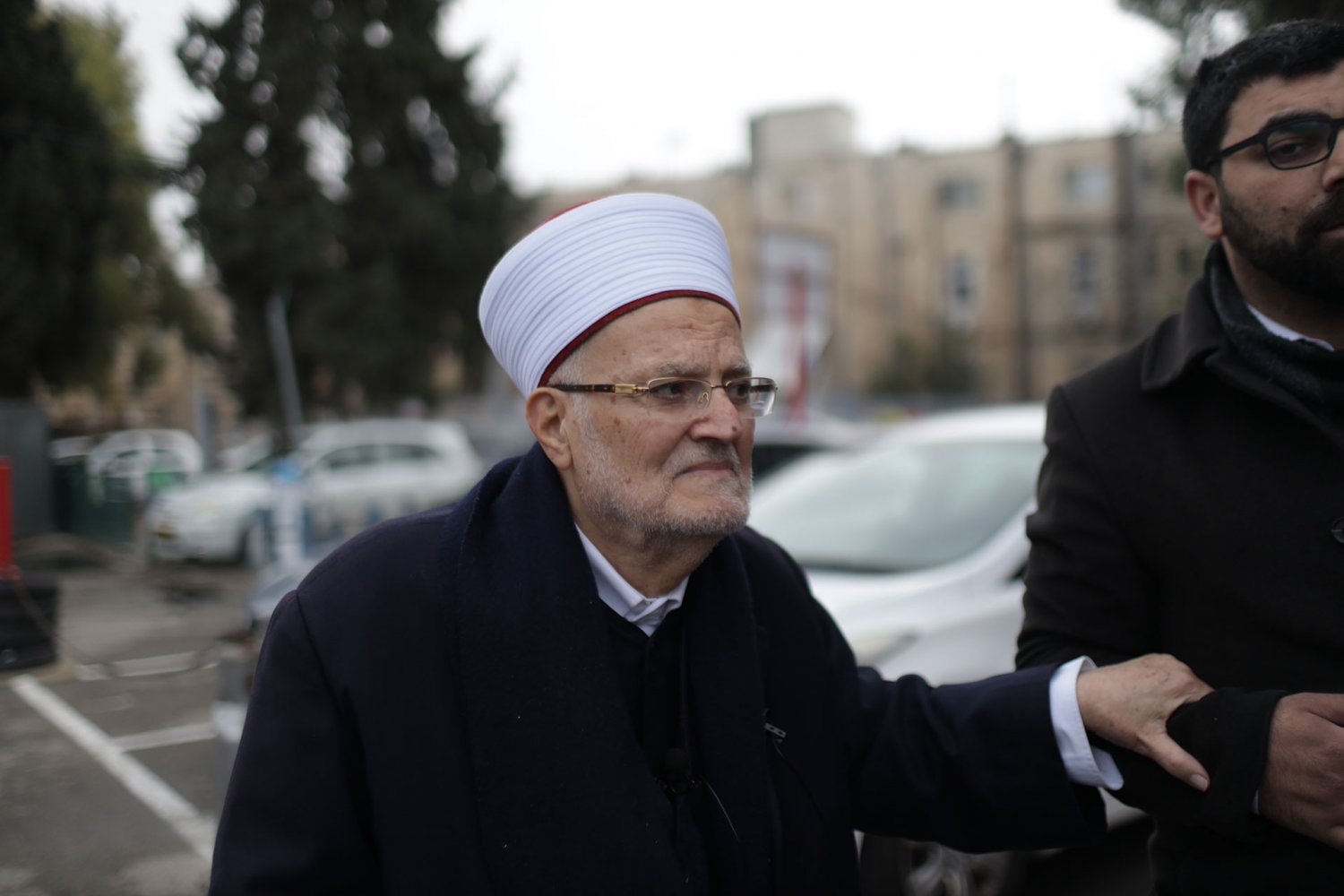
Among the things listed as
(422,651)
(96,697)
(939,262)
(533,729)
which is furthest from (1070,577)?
(939,262)

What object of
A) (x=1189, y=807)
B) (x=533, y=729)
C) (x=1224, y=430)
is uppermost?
(x=1224, y=430)

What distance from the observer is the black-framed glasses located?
1.71m

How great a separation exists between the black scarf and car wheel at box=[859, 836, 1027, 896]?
1999mm

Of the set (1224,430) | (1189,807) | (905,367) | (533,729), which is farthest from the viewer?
(905,367)

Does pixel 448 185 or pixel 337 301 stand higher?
pixel 448 185

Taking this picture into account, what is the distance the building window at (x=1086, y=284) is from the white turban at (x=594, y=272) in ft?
117

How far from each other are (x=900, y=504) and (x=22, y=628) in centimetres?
415

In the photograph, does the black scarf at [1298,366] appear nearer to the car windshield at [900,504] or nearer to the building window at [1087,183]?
the car windshield at [900,504]

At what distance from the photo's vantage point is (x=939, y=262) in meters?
37.2

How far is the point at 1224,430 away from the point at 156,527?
14510 millimetres

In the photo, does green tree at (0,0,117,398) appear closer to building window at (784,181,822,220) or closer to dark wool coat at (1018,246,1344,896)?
dark wool coat at (1018,246,1344,896)

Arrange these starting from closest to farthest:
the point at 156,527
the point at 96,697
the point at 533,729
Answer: the point at 533,729 → the point at 96,697 → the point at 156,527

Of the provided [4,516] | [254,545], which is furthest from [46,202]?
[4,516]

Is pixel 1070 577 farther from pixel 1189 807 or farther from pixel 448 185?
pixel 448 185
